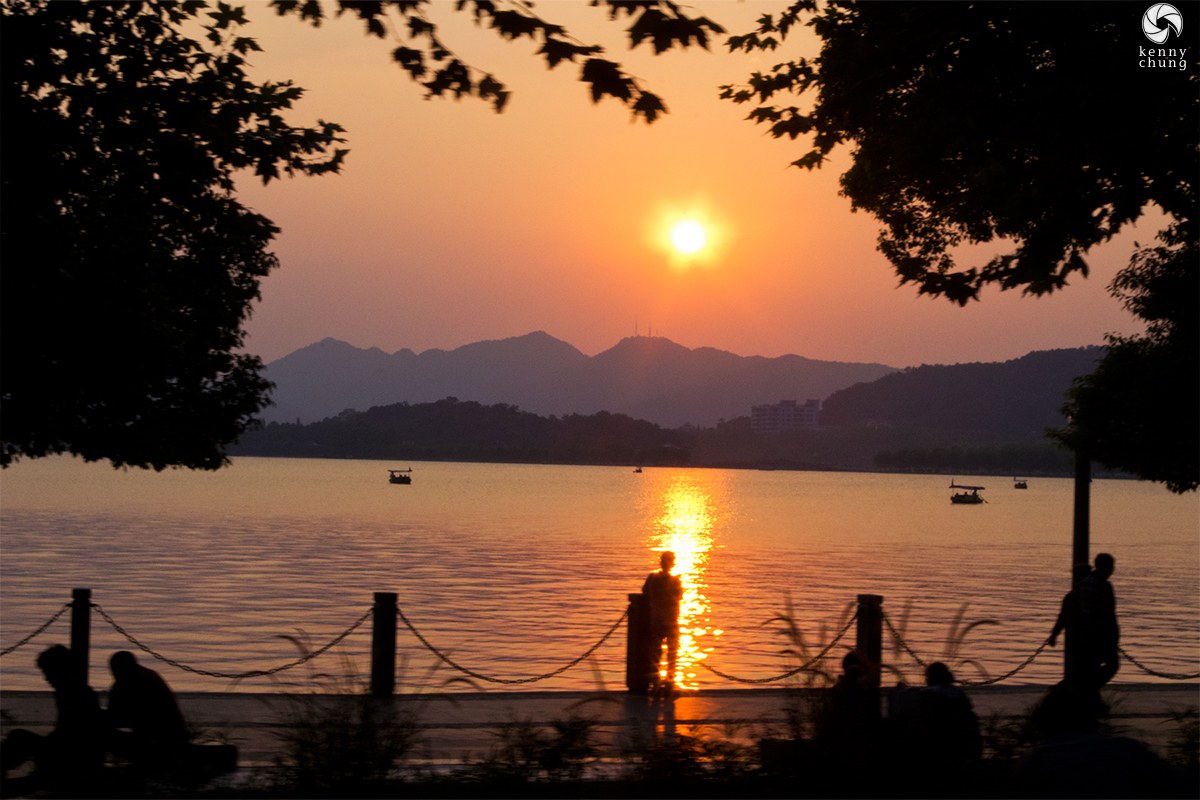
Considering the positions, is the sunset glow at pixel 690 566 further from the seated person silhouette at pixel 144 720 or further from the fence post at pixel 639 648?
the seated person silhouette at pixel 144 720

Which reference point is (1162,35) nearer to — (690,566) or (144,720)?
(144,720)

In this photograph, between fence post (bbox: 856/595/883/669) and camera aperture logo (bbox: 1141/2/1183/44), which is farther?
fence post (bbox: 856/595/883/669)

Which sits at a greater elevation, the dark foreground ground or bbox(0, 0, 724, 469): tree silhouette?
bbox(0, 0, 724, 469): tree silhouette

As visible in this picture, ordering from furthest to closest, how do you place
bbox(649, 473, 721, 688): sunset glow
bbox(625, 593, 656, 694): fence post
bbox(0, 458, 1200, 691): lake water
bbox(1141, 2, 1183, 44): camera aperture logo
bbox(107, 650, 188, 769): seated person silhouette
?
A: bbox(0, 458, 1200, 691): lake water, bbox(649, 473, 721, 688): sunset glow, bbox(625, 593, 656, 694): fence post, bbox(1141, 2, 1183, 44): camera aperture logo, bbox(107, 650, 188, 769): seated person silhouette

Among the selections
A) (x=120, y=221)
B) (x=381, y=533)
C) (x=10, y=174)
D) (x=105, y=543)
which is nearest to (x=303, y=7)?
(x=10, y=174)

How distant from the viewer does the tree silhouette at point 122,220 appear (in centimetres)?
1073

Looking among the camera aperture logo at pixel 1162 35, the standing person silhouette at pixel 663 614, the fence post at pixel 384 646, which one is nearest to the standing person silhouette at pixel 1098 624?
the standing person silhouette at pixel 663 614

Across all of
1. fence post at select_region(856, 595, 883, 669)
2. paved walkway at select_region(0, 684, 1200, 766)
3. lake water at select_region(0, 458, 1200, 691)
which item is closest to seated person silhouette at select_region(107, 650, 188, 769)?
paved walkway at select_region(0, 684, 1200, 766)

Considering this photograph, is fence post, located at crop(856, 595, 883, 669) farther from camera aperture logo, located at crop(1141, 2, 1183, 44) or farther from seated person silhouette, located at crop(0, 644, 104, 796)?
seated person silhouette, located at crop(0, 644, 104, 796)

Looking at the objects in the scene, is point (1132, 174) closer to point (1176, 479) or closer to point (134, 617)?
point (1176, 479)

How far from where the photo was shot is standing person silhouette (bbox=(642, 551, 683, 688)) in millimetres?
13352

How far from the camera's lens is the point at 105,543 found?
175 ft

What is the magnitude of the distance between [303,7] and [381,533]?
60139mm

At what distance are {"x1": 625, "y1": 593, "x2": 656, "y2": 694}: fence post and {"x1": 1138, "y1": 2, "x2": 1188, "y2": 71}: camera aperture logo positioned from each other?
7.50 m
